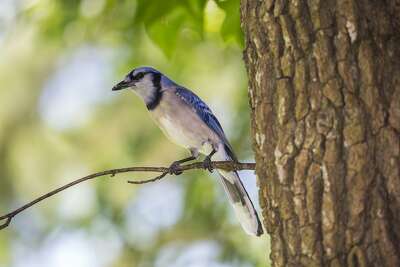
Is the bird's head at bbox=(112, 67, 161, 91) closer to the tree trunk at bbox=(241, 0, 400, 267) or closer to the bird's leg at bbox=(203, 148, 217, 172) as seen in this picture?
the bird's leg at bbox=(203, 148, 217, 172)

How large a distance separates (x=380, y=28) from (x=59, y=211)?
17.5 ft

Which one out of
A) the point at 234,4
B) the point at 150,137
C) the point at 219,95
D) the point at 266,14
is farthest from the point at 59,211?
the point at 266,14

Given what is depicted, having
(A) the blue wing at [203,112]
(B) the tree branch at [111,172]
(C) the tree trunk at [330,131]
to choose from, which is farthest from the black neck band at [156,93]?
(C) the tree trunk at [330,131]

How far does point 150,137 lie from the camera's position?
24.7 ft

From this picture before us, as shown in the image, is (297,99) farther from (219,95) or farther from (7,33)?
(219,95)

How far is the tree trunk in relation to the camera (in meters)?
2.35

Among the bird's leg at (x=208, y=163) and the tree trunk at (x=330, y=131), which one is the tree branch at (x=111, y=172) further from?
the tree trunk at (x=330, y=131)

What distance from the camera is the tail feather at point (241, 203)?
3.88m

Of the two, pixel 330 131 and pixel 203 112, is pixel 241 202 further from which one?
pixel 330 131

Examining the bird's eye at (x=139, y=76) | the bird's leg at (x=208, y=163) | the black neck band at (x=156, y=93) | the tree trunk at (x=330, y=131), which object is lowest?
the tree trunk at (x=330, y=131)

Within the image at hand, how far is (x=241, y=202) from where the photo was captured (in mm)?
4199

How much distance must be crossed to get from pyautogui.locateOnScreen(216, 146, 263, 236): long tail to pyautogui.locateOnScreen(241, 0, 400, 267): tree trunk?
1307 mm

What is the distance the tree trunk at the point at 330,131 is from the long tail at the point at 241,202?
1.31 meters

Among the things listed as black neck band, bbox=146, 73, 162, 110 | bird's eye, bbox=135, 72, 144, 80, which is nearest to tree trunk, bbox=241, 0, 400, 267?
black neck band, bbox=146, 73, 162, 110
